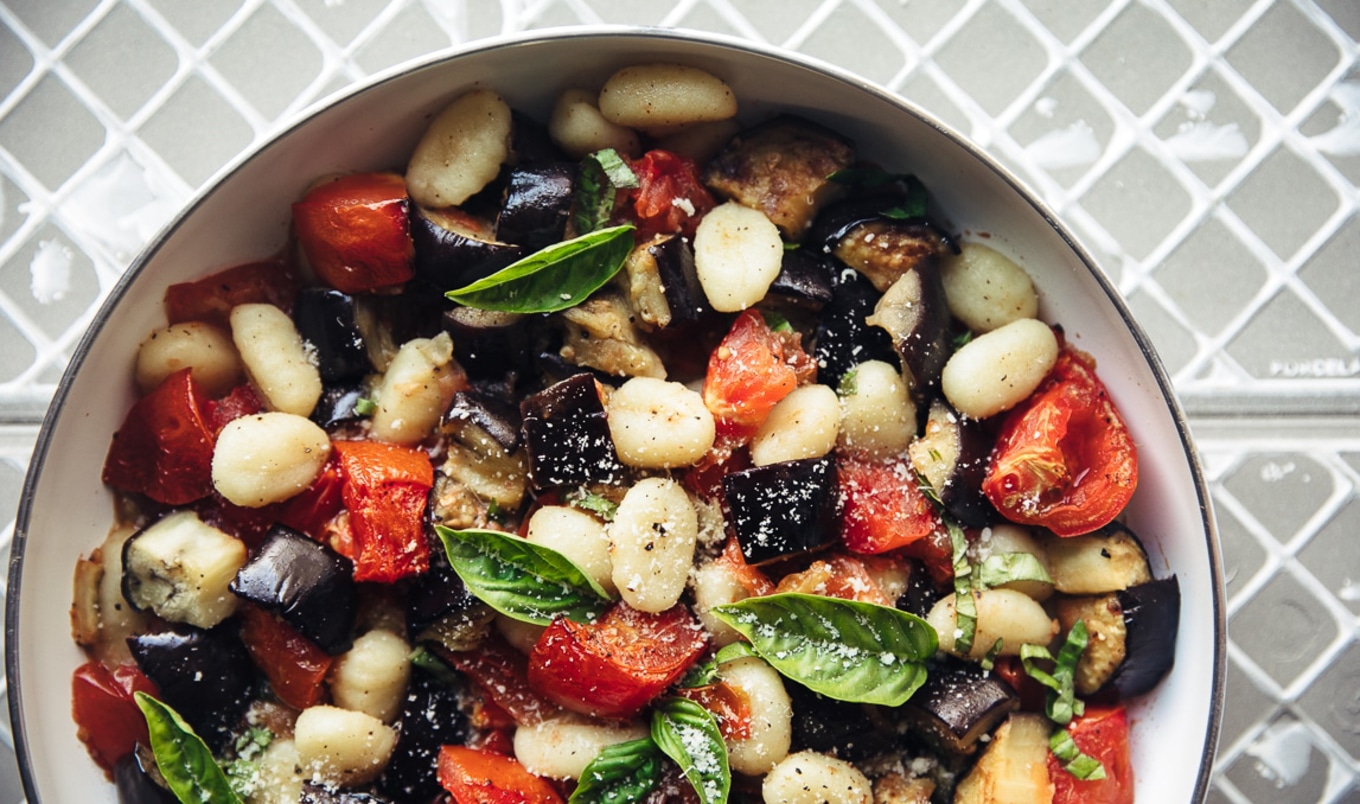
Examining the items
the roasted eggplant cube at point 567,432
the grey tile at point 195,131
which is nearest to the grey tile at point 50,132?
the grey tile at point 195,131

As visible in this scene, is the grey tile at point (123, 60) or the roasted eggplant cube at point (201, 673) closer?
the roasted eggplant cube at point (201, 673)

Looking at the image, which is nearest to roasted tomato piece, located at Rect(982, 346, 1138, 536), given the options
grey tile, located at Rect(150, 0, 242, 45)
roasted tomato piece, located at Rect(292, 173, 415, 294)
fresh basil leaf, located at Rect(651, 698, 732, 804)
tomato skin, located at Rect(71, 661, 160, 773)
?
fresh basil leaf, located at Rect(651, 698, 732, 804)

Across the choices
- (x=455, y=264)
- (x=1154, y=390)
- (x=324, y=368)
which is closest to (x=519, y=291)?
(x=455, y=264)

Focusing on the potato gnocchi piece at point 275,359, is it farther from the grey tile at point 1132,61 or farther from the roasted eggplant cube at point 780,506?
the grey tile at point 1132,61

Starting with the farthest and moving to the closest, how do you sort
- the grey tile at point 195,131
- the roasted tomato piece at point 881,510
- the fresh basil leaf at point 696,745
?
the grey tile at point 195,131
the roasted tomato piece at point 881,510
the fresh basil leaf at point 696,745

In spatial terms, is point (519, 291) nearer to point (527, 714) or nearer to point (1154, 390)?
point (527, 714)

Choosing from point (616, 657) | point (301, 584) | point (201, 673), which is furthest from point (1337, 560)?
point (201, 673)
